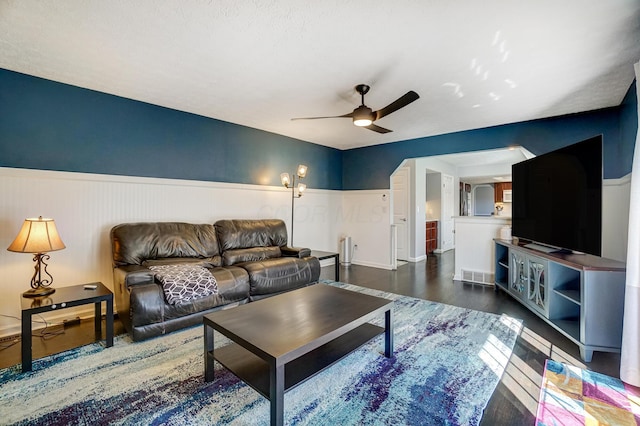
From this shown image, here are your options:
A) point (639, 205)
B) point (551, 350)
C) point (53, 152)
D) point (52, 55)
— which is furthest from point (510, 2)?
point (53, 152)

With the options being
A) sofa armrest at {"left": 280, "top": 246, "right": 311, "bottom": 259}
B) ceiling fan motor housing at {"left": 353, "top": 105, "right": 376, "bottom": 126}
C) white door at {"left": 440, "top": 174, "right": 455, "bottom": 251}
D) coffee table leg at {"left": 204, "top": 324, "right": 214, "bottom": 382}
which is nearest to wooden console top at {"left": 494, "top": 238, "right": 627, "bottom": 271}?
ceiling fan motor housing at {"left": 353, "top": 105, "right": 376, "bottom": 126}

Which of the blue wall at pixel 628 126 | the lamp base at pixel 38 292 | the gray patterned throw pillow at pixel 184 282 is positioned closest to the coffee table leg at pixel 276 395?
the gray patterned throw pillow at pixel 184 282

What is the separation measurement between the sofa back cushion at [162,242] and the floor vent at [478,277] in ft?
12.3

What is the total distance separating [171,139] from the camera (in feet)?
12.6

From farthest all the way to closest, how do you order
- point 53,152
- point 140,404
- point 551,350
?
point 53,152, point 551,350, point 140,404

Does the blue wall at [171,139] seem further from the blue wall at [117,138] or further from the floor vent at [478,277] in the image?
the floor vent at [478,277]

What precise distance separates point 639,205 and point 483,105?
205 cm

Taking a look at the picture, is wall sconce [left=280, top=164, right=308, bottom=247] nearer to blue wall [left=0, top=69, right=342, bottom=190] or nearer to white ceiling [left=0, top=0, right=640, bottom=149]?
blue wall [left=0, top=69, right=342, bottom=190]

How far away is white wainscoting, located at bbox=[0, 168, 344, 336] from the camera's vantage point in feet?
9.07

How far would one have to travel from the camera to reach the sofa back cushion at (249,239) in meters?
3.82

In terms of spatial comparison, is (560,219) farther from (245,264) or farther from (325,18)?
(245,264)

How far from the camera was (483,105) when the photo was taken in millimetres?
3564

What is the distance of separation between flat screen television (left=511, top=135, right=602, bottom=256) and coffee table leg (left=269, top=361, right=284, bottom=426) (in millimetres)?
2610

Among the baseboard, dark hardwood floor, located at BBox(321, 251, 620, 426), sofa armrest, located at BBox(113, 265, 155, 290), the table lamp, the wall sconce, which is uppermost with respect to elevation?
the wall sconce
